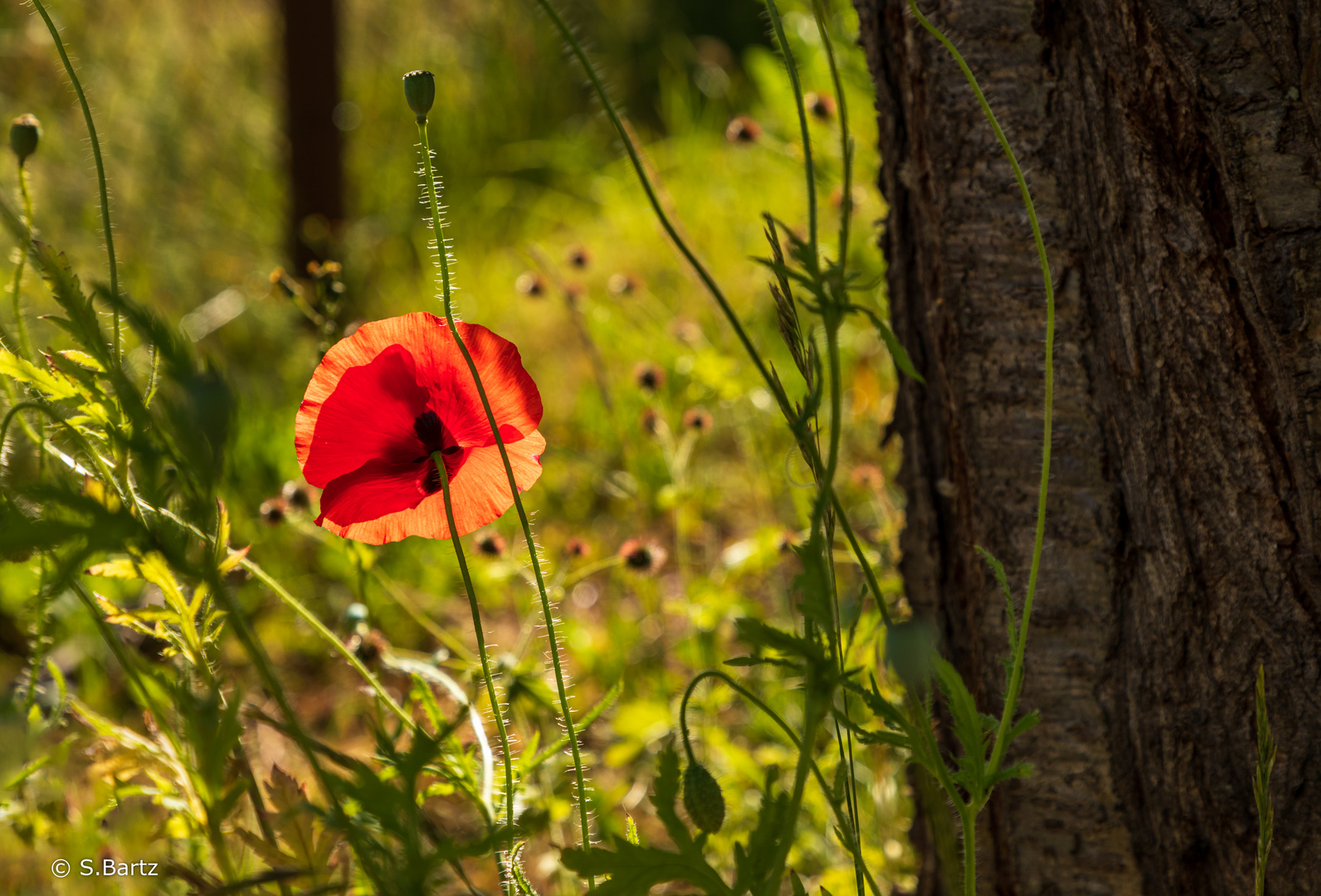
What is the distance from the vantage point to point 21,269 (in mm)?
728

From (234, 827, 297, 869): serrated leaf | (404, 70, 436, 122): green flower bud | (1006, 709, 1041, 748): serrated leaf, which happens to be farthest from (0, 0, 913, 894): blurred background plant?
(404, 70, 436, 122): green flower bud

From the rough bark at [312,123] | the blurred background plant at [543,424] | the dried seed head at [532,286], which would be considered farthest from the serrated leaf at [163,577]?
the rough bark at [312,123]

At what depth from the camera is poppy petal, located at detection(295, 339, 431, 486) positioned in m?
0.69

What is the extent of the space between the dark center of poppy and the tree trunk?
464 mm

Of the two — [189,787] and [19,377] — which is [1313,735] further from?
[19,377]

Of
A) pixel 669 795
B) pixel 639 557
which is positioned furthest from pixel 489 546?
pixel 669 795

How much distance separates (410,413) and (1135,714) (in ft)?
2.20

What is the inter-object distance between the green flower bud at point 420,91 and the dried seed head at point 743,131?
100 cm

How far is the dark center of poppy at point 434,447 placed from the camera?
71 cm

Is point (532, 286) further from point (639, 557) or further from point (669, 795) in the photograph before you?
point (669, 795)

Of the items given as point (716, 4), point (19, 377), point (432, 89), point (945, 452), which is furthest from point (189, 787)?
point (716, 4)

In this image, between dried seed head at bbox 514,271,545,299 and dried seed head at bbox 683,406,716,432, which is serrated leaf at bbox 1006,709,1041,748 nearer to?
dried seed head at bbox 683,406,716,432

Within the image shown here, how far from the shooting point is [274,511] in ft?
3.75

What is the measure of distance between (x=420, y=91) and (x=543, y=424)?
1976mm
